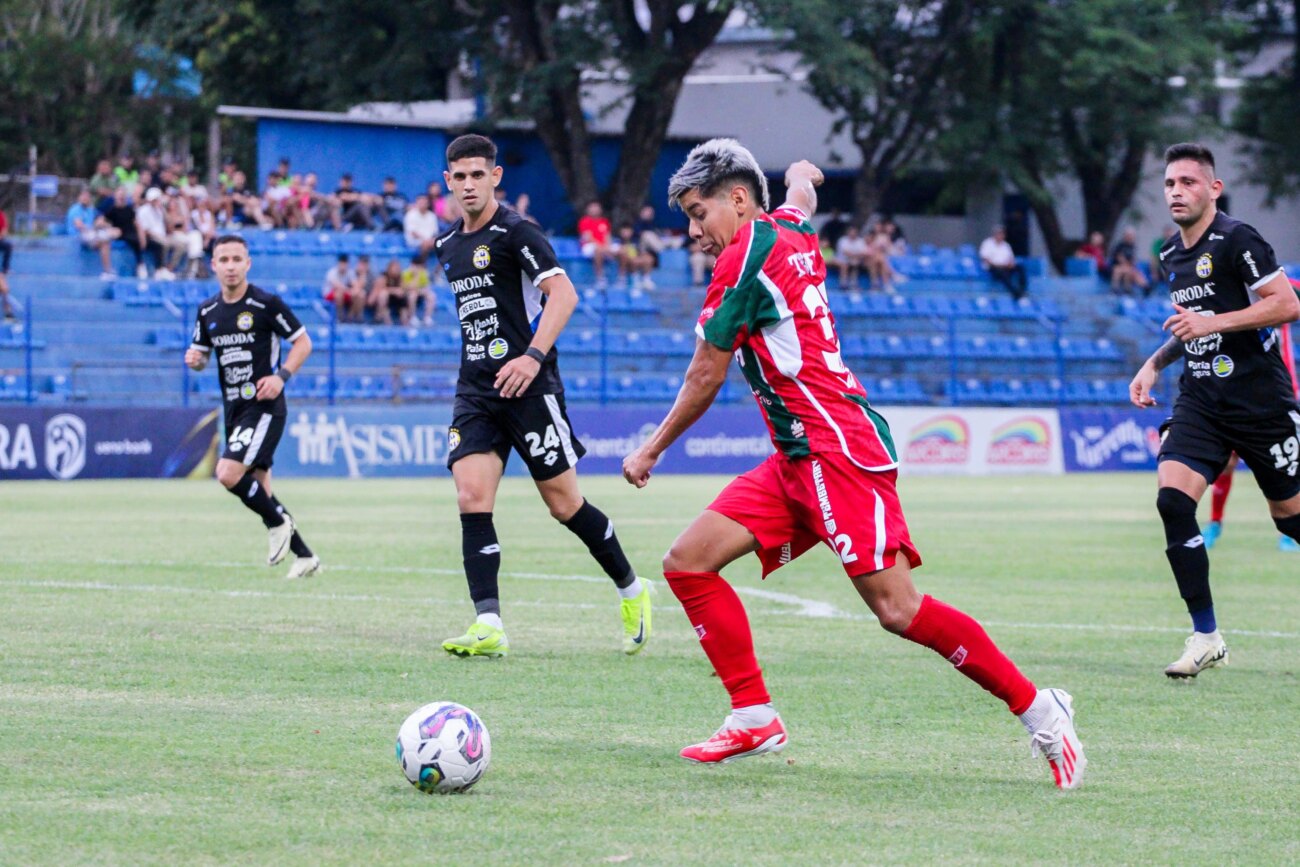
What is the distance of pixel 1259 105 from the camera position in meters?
46.1

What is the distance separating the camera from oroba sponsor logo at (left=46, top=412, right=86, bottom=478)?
25188 millimetres

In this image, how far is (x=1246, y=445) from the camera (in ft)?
27.0

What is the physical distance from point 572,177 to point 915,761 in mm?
34183

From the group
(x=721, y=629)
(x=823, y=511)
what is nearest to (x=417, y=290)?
(x=721, y=629)

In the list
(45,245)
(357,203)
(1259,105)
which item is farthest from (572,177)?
(1259,105)

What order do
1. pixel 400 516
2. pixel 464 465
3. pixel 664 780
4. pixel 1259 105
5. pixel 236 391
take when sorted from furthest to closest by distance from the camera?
pixel 1259 105
pixel 400 516
pixel 236 391
pixel 464 465
pixel 664 780

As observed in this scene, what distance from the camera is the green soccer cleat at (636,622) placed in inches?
335

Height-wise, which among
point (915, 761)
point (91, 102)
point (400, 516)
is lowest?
point (400, 516)

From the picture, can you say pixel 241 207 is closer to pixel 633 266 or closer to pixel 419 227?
pixel 419 227

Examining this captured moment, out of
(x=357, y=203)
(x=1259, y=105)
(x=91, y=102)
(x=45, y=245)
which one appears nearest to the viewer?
(x=45, y=245)

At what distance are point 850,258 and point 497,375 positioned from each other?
28431 millimetres

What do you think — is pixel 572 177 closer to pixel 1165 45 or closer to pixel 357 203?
pixel 357 203

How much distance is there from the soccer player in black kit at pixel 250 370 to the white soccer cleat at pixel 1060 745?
23.7ft

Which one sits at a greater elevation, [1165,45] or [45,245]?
[1165,45]
